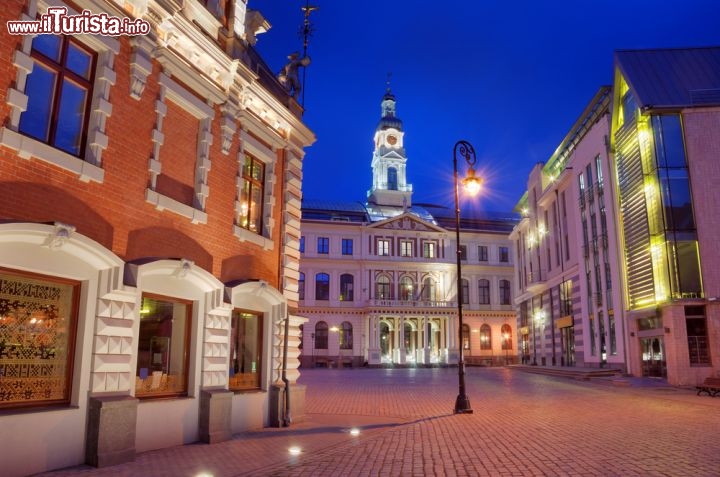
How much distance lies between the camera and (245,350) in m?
13.1

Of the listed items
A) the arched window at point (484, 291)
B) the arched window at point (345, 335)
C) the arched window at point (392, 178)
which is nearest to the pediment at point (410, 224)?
the arched window at point (484, 291)

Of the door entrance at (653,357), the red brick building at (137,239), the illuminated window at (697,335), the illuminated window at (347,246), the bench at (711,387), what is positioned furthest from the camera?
the illuminated window at (347,246)

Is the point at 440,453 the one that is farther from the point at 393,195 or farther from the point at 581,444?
the point at 393,195

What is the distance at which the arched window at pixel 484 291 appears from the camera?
66812 mm

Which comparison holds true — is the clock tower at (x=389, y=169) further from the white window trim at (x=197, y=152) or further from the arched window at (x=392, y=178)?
the white window trim at (x=197, y=152)

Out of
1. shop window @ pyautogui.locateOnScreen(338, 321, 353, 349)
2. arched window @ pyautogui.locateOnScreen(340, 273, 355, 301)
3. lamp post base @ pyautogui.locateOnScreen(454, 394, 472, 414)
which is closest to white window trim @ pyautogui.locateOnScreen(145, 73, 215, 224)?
lamp post base @ pyautogui.locateOnScreen(454, 394, 472, 414)

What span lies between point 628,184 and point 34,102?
28338 millimetres

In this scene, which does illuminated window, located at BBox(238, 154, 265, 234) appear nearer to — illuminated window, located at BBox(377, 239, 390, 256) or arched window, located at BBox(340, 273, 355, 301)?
arched window, located at BBox(340, 273, 355, 301)

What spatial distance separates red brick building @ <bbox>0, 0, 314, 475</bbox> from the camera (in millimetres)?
7941

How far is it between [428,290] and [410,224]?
8.08m

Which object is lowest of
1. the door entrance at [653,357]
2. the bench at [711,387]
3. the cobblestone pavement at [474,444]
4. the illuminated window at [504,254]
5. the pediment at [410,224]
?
the cobblestone pavement at [474,444]

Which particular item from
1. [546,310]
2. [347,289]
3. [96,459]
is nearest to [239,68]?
[96,459]

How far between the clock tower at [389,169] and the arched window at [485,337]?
1798cm

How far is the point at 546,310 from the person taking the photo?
43.3m
